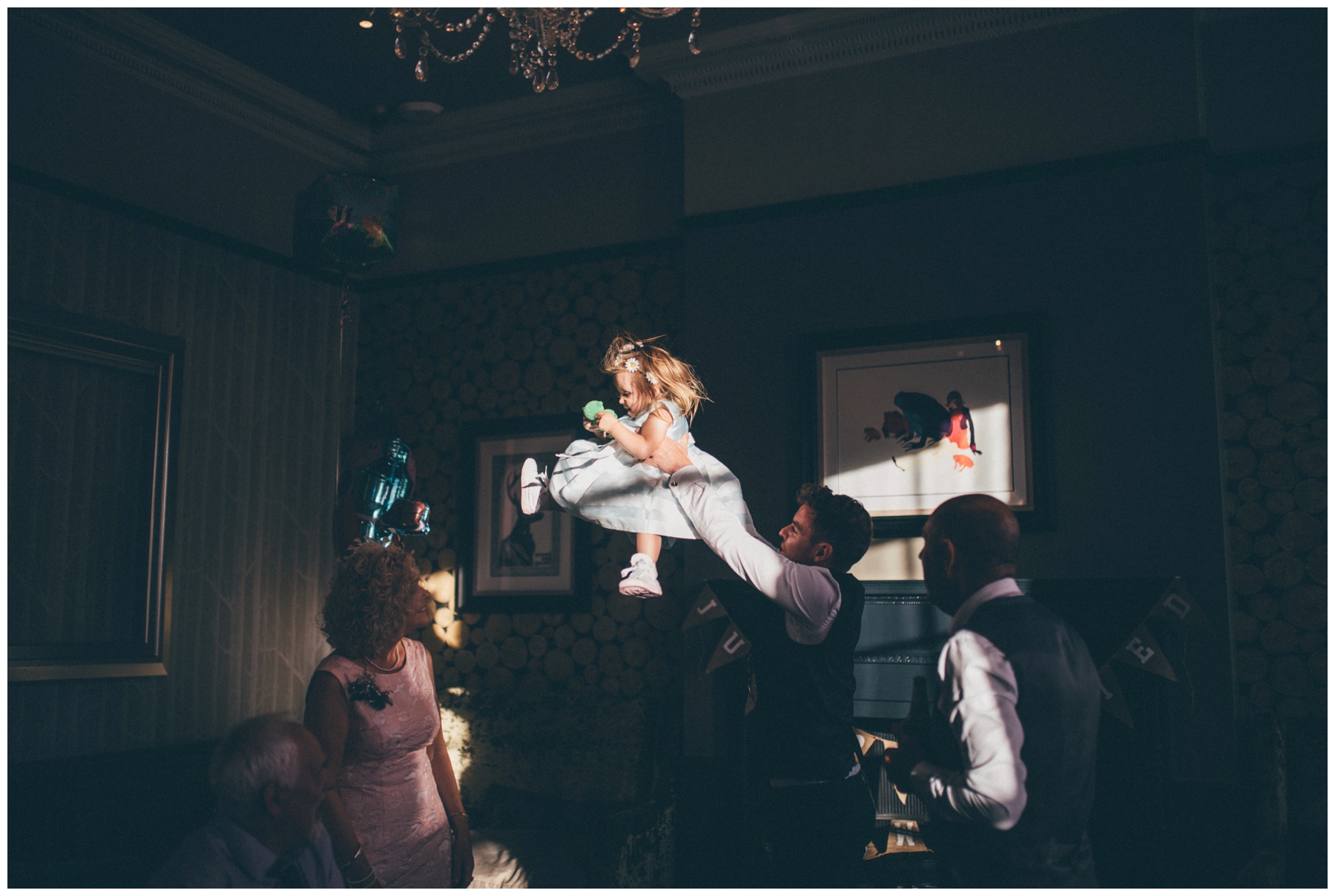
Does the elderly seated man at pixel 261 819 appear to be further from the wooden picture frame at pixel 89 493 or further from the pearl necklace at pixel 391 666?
the wooden picture frame at pixel 89 493

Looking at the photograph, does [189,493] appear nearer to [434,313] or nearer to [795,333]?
[434,313]

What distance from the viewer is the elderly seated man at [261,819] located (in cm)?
184

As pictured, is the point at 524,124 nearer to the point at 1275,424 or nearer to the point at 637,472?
the point at 637,472

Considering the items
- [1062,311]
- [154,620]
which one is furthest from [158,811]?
[1062,311]

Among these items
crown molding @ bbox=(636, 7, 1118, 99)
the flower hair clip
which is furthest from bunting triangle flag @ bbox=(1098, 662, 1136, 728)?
crown molding @ bbox=(636, 7, 1118, 99)

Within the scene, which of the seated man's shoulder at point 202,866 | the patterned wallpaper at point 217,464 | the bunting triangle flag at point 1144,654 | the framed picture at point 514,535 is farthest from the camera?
the framed picture at point 514,535

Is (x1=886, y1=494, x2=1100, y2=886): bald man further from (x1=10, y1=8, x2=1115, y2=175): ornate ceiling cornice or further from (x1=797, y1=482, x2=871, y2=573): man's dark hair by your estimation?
(x1=10, y1=8, x2=1115, y2=175): ornate ceiling cornice

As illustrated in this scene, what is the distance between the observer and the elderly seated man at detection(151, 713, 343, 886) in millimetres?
1843

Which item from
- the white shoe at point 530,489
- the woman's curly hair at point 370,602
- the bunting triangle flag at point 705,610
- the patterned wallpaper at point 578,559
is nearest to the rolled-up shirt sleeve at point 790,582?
the white shoe at point 530,489

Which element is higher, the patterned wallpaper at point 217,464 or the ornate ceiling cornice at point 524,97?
the ornate ceiling cornice at point 524,97

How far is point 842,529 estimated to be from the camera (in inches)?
97.0

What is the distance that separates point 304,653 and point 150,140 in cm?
241

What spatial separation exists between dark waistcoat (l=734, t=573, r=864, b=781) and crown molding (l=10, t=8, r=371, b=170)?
3668mm

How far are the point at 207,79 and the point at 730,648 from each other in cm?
342
